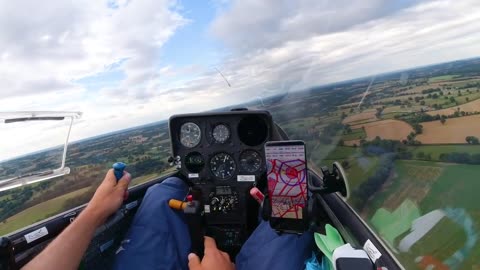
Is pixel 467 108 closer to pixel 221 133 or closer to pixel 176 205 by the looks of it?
pixel 176 205

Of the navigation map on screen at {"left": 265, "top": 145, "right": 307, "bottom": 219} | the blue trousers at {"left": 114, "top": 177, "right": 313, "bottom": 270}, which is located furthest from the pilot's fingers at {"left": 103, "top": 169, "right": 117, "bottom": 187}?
the navigation map on screen at {"left": 265, "top": 145, "right": 307, "bottom": 219}

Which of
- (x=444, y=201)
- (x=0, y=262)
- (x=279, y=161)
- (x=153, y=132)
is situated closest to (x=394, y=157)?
(x=444, y=201)

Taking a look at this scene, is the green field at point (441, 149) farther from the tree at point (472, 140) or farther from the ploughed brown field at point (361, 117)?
the ploughed brown field at point (361, 117)

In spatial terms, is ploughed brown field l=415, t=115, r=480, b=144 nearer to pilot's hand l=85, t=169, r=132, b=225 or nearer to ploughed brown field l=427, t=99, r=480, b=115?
ploughed brown field l=427, t=99, r=480, b=115

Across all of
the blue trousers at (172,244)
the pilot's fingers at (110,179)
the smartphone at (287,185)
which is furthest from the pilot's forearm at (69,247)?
the smartphone at (287,185)

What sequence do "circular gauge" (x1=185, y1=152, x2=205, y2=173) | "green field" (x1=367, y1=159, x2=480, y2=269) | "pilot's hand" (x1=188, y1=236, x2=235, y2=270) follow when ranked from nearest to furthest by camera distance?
"green field" (x1=367, y1=159, x2=480, y2=269), "pilot's hand" (x1=188, y1=236, x2=235, y2=270), "circular gauge" (x1=185, y1=152, x2=205, y2=173)

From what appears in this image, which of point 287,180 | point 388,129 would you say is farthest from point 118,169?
point 388,129

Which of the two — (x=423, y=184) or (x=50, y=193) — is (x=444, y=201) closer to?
(x=423, y=184)
